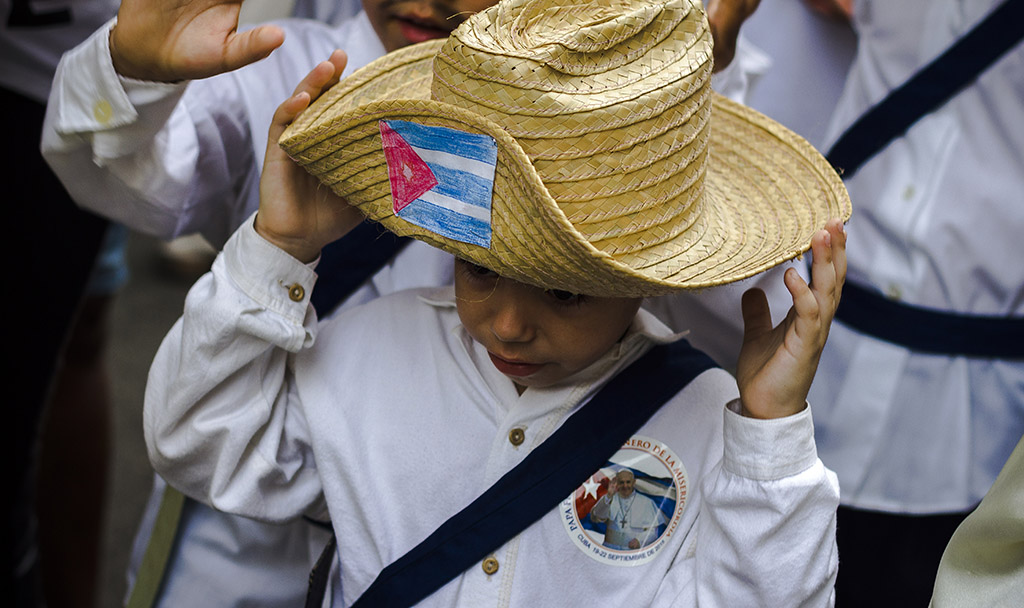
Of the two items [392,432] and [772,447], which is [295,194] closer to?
[392,432]

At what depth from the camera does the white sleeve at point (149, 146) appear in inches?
62.9

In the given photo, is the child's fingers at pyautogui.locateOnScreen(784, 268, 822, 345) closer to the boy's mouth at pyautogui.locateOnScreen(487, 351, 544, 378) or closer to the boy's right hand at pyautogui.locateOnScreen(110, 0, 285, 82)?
the boy's mouth at pyautogui.locateOnScreen(487, 351, 544, 378)

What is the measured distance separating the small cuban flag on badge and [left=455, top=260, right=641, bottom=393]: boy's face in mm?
148

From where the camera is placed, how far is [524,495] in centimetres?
149

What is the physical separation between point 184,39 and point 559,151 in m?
0.62

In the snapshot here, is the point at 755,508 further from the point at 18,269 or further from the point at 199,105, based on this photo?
the point at 18,269

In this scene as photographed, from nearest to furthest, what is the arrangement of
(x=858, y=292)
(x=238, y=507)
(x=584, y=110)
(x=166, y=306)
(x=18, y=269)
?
(x=584, y=110) → (x=238, y=507) → (x=858, y=292) → (x=18, y=269) → (x=166, y=306)

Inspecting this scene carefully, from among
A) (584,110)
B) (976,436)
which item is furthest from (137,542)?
(976,436)

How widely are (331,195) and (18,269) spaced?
117cm

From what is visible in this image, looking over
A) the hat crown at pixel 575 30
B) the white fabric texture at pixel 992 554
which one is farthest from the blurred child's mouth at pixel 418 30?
the white fabric texture at pixel 992 554

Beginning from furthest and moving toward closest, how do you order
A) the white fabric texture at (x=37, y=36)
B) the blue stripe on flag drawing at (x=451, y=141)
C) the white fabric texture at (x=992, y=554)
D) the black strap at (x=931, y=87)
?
the white fabric texture at (x=37, y=36), the black strap at (x=931, y=87), the blue stripe on flag drawing at (x=451, y=141), the white fabric texture at (x=992, y=554)

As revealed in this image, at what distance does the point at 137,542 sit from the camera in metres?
1.93

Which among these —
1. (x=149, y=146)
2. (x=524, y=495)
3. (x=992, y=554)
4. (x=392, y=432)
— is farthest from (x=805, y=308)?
(x=149, y=146)

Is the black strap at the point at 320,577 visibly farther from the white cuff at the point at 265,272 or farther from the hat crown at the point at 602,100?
the hat crown at the point at 602,100
